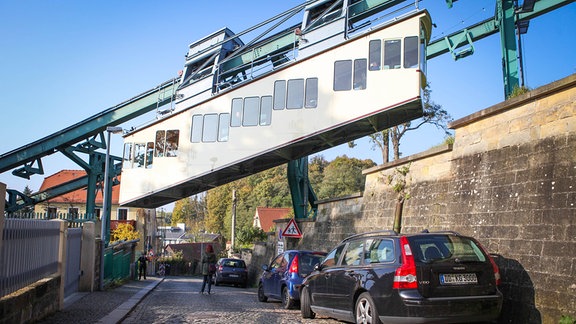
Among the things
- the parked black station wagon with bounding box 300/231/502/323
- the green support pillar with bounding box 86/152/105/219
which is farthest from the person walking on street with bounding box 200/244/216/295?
the green support pillar with bounding box 86/152/105/219

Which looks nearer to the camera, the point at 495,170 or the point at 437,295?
the point at 437,295

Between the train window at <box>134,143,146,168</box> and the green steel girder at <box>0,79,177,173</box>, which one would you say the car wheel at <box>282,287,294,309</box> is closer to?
the train window at <box>134,143,146,168</box>

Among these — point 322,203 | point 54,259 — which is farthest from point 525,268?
point 322,203

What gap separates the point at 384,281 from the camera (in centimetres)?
786

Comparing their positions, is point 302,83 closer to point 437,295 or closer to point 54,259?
point 54,259

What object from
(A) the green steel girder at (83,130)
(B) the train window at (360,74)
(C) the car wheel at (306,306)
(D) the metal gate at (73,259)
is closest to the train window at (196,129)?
(A) the green steel girder at (83,130)

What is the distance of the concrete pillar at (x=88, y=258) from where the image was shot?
53.4 ft

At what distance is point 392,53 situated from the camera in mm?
16750

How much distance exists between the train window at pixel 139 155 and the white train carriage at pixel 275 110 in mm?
44

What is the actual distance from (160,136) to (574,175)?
16.6m

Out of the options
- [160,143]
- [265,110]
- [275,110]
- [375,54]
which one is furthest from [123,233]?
[375,54]

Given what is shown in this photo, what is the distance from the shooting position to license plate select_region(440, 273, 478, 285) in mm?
7516

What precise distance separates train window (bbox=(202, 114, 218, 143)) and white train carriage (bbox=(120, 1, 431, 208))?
0.12ft

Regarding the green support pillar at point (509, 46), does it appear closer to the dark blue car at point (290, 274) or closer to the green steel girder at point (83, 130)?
the dark blue car at point (290, 274)
